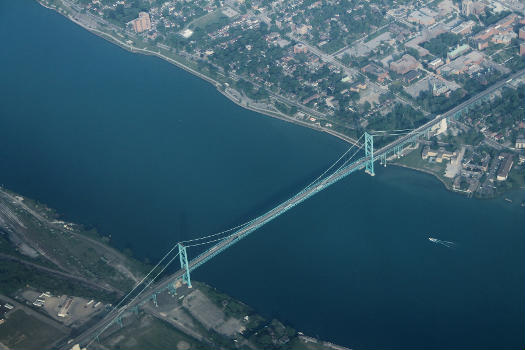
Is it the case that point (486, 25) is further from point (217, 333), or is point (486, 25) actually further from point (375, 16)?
point (217, 333)

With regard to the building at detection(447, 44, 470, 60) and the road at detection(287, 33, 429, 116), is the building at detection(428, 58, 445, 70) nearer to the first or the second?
the building at detection(447, 44, 470, 60)

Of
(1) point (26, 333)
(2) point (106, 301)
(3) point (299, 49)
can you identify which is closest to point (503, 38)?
(3) point (299, 49)

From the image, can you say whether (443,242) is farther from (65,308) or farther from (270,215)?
(65,308)

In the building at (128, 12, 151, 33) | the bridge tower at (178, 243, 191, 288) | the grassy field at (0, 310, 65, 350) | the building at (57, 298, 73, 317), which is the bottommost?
the grassy field at (0, 310, 65, 350)

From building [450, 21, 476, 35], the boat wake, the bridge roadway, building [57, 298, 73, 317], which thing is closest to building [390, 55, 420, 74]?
building [450, 21, 476, 35]

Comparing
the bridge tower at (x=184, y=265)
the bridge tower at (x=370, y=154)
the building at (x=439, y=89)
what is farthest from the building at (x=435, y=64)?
the bridge tower at (x=184, y=265)

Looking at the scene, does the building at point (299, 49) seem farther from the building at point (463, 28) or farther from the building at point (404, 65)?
the building at point (463, 28)

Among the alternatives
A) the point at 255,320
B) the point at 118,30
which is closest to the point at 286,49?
the point at 118,30
